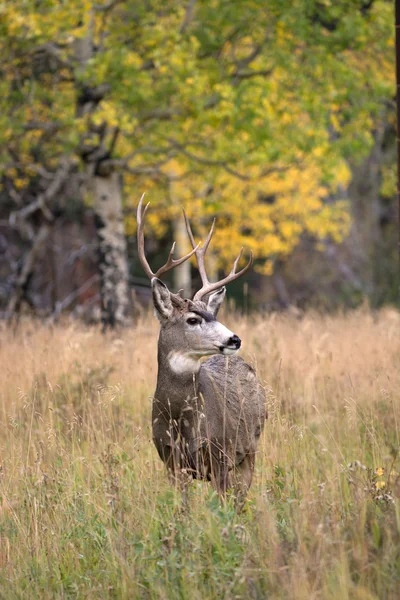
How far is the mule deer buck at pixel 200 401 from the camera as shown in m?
5.47

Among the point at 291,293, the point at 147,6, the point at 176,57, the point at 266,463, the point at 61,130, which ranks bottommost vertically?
the point at 291,293

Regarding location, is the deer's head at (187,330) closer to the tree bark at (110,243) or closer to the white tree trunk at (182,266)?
the tree bark at (110,243)

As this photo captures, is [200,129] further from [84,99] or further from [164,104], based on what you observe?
[84,99]

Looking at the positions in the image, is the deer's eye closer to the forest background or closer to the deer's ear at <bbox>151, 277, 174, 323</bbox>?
the deer's ear at <bbox>151, 277, 174, 323</bbox>

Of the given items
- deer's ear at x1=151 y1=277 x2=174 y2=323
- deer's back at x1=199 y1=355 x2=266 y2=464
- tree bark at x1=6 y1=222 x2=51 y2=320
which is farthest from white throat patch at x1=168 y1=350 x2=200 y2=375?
tree bark at x1=6 y1=222 x2=51 y2=320

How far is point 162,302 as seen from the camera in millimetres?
→ 5879

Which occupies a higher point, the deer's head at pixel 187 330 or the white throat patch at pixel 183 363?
the deer's head at pixel 187 330

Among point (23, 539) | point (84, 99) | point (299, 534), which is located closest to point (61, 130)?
point (84, 99)

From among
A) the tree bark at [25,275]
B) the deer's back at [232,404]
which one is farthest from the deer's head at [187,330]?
the tree bark at [25,275]

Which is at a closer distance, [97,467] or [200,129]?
[97,467]

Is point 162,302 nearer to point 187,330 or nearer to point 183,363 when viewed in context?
point 187,330

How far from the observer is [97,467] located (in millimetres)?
5668

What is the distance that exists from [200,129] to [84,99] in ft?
6.14

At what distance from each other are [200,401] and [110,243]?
8.46 m
